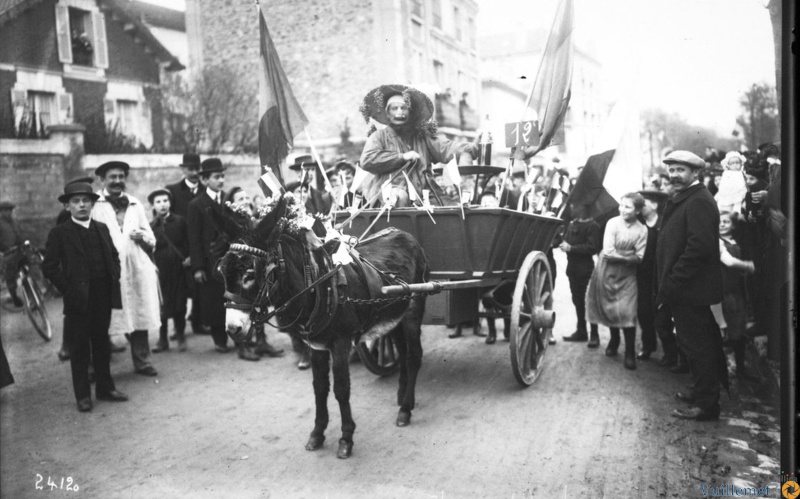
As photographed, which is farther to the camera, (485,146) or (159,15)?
(159,15)

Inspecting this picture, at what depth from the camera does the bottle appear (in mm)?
5941

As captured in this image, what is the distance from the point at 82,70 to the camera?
34.8ft

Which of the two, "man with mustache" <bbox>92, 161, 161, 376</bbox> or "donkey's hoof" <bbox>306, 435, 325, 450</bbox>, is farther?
"man with mustache" <bbox>92, 161, 161, 376</bbox>

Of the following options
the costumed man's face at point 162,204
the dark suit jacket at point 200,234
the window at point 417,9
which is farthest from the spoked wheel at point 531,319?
the costumed man's face at point 162,204

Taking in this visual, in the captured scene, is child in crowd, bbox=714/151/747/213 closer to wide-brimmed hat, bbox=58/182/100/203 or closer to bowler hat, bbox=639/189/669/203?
bowler hat, bbox=639/189/669/203

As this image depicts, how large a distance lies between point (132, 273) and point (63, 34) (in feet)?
17.1

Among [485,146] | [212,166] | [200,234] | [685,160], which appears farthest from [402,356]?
[212,166]

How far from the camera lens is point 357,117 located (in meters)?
11.2

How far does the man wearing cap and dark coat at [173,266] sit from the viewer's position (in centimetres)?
746

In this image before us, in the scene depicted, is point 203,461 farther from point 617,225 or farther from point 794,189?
point 617,225

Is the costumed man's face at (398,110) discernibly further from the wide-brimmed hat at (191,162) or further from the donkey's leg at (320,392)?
the wide-brimmed hat at (191,162)

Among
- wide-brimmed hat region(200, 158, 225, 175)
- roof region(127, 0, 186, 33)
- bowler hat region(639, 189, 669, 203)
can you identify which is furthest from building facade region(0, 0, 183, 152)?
bowler hat region(639, 189, 669, 203)

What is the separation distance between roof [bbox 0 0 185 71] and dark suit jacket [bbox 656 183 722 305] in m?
6.47

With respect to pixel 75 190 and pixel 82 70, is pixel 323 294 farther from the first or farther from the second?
pixel 82 70
